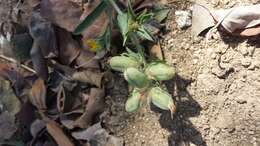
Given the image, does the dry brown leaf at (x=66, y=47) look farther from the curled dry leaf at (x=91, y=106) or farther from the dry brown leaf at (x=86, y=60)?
the curled dry leaf at (x=91, y=106)

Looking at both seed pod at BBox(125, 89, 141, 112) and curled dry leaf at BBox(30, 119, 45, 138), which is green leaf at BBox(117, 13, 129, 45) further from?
curled dry leaf at BBox(30, 119, 45, 138)

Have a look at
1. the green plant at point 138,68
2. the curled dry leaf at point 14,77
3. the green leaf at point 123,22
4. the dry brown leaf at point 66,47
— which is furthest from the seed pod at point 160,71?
the curled dry leaf at point 14,77

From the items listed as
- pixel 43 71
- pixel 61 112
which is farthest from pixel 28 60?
pixel 61 112

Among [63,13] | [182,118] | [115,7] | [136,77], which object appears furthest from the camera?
[63,13]

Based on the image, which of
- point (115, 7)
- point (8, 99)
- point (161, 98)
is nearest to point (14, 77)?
point (8, 99)

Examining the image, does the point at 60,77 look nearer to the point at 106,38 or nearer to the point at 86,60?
the point at 86,60

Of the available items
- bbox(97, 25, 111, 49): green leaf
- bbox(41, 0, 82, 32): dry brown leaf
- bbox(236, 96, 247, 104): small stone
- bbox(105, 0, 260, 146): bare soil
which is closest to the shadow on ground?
bbox(105, 0, 260, 146): bare soil

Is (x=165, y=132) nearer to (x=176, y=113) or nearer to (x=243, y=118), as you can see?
(x=176, y=113)
